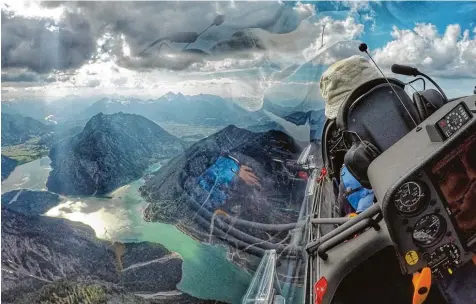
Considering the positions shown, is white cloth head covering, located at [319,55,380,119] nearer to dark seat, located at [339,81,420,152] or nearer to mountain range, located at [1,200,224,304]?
dark seat, located at [339,81,420,152]

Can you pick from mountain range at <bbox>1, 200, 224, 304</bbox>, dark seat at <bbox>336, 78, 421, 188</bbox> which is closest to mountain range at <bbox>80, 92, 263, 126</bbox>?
mountain range at <bbox>1, 200, 224, 304</bbox>

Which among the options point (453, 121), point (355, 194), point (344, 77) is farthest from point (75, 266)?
point (453, 121)

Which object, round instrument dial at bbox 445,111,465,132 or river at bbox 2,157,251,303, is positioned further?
river at bbox 2,157,251,303

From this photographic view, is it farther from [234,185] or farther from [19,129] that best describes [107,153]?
[234,185]

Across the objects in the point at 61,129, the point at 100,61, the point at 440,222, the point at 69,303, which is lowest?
the point at 69,303

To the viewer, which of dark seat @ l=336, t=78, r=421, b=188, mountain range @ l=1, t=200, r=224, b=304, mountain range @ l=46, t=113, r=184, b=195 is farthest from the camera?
mountain range @ l=46, t=113, r=184, b=195

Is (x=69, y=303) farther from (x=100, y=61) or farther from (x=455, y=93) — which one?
(x=455, y=93)

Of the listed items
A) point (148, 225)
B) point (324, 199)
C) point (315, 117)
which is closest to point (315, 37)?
point (315, 117)
